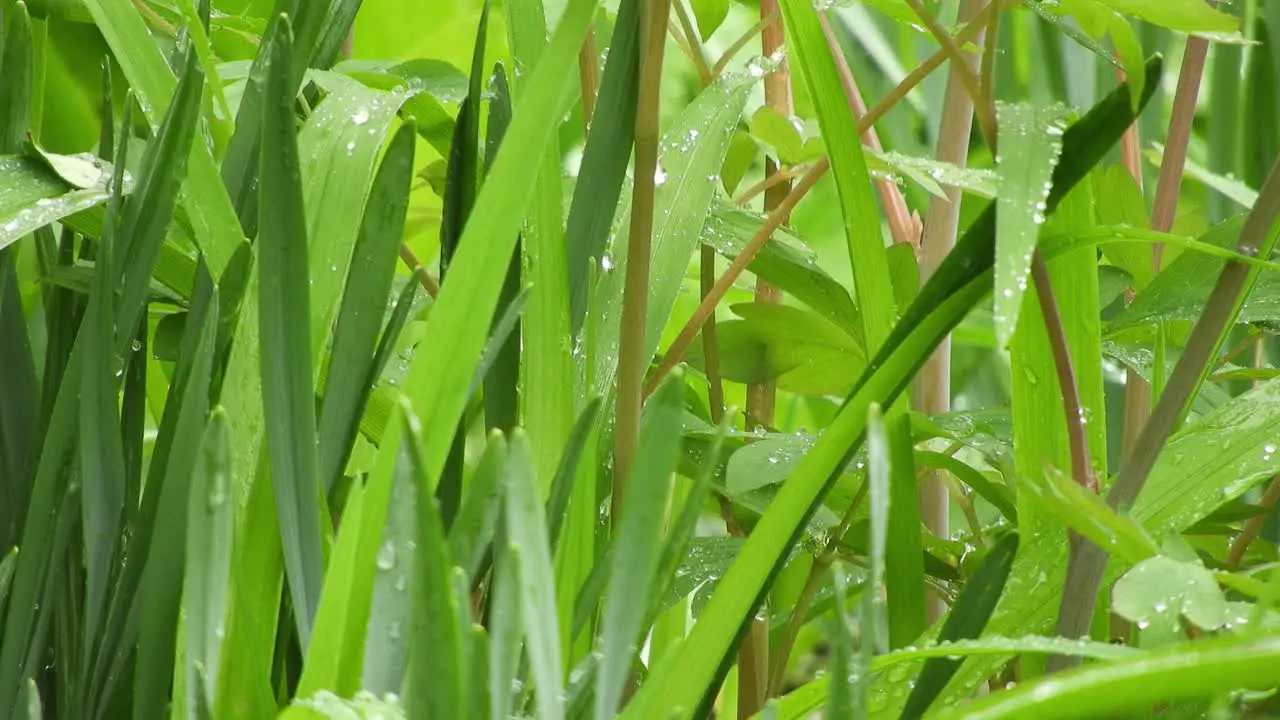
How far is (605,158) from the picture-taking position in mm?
384

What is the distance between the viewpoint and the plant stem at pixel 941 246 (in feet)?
1.75

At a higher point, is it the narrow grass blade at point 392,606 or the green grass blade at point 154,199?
the green grass blade at point 154,199

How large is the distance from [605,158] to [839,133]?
0.07 m

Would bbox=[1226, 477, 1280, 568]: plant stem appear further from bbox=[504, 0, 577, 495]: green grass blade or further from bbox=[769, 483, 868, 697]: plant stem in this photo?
bbox=[504, 0, 577, 495]: green grass blade

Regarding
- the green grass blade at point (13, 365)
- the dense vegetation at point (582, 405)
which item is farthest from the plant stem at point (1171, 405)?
the green grass blade at point (13, 365)

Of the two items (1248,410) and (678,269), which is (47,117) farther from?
(1248,410)

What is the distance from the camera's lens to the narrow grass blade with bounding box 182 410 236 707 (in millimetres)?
271

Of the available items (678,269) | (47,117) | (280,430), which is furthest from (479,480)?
(47,117)

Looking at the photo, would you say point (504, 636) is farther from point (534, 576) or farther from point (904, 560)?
point (904, 560)

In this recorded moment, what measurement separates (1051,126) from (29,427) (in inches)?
14.3

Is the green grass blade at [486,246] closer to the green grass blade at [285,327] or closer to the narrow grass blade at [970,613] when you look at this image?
the green grass blade at [285,327]

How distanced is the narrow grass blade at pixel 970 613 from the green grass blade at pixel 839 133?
92 mm

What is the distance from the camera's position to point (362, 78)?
0.48m

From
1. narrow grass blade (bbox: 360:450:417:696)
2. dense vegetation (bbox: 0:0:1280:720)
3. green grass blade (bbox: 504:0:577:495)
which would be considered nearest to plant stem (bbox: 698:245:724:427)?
dense vegetation (bbox: 0:0:1280:720)
